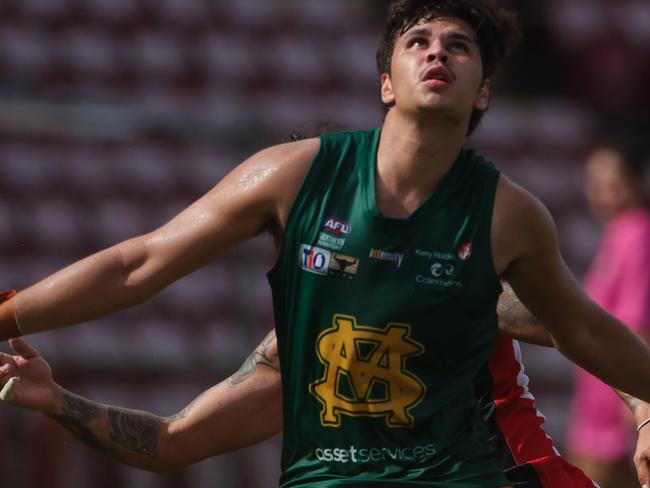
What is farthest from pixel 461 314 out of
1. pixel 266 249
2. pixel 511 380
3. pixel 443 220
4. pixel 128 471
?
pixel 266 249

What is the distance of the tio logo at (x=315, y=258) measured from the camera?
4.09 meters

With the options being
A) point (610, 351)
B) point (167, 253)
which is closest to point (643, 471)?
point (610, 351)

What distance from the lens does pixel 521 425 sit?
476 cm

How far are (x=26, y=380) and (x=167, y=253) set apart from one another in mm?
722

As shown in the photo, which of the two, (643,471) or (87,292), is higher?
(87,292)

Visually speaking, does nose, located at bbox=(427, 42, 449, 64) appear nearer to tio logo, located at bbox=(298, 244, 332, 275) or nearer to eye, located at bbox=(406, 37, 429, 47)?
eye, located at bbox=(406, 37, 429, 47)

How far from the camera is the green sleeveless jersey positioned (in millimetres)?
4090

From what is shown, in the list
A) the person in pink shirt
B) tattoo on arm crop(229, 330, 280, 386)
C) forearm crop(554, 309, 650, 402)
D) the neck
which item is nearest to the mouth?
the neck

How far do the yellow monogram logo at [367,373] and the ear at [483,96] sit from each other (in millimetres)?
803

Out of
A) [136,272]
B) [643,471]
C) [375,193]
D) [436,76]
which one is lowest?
[643,471]

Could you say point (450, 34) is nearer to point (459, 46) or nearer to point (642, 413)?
point (459, 46)

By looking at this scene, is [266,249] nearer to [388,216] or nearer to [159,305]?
[159,305]

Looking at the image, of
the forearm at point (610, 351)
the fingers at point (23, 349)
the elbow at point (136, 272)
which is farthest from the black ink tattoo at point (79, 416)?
the forearm at point (610, 351)

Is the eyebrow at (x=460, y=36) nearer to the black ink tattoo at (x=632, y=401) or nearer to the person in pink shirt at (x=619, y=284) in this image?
the black ink tattoo at (x=632, y=401)
